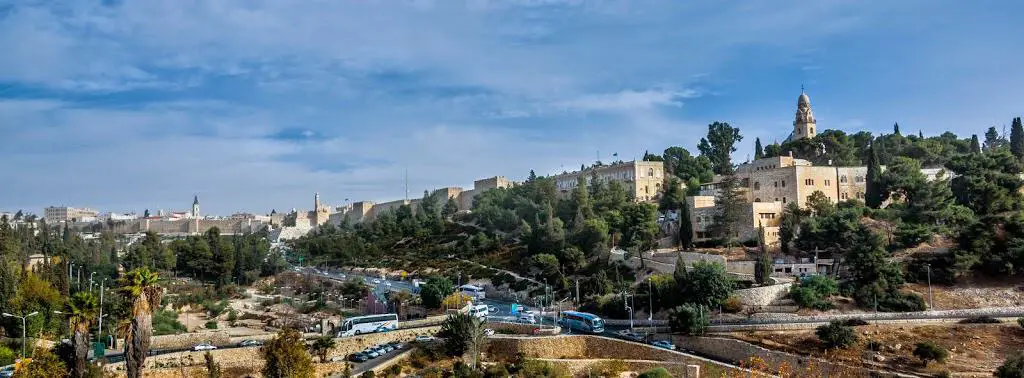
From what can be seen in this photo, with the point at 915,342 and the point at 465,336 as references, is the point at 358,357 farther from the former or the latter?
the point at 915,342

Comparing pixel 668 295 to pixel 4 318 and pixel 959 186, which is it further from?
pixel 4 318

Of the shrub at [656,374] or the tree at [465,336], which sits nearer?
the shrub at [656,374]

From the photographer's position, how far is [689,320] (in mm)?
35250

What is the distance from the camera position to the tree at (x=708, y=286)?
3803 cm

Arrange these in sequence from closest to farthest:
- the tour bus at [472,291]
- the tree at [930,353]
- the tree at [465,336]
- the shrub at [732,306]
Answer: the tree at [930,353] < the tree at [465,336] < the shrub at [732,306] < the tour bus at [472,291]

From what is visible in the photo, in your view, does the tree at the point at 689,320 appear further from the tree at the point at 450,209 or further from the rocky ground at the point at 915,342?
the tree at the point at 450,209

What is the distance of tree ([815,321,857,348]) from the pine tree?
24029 millimetres

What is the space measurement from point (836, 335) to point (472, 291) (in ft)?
82.7

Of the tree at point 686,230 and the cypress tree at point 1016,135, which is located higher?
the cypress tree at point 1016,135

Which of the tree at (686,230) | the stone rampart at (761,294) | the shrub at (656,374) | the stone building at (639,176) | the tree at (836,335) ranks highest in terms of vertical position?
the stone building at (639,176)

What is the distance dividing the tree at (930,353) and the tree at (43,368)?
28.8 metres

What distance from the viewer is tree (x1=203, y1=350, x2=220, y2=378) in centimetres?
2645

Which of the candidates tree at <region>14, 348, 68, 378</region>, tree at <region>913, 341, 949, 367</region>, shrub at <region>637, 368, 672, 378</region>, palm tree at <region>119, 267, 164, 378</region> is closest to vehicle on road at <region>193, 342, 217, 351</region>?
tree at <region>14, 348, 68, 378</region>

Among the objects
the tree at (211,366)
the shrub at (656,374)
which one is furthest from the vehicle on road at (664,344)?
the tree at (211,366)
